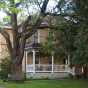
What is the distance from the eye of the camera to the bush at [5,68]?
129 ft

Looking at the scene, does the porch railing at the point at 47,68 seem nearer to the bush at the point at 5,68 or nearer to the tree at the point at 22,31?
the bush at the point at 5,68

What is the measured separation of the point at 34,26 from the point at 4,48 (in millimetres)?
18092

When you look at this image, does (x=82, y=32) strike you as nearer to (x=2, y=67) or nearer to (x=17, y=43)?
(x=17, y=43)

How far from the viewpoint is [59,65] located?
1893 inches

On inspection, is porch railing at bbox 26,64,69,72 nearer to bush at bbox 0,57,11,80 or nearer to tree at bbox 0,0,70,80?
bush at bbox 0,57,11,80

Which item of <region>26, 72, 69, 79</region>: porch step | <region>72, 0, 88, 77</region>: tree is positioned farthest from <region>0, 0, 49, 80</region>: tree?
<region>72, 0, 88, 77</region>: tree

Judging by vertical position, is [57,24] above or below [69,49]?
above

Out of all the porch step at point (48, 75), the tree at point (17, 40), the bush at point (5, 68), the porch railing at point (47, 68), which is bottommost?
the porch step at point (48, 75)

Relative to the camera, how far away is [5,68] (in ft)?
138

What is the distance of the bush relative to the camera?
39.4 meters

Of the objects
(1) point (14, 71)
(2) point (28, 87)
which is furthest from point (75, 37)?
(1) point (14, 71)

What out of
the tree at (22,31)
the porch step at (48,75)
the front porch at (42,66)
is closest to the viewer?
the tree at (22,31)

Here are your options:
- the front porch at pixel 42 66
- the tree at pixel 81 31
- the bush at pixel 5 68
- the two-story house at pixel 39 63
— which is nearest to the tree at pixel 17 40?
the bush at pixel 5 68

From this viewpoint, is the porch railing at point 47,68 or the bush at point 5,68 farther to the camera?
the porch railing at point 47,68
